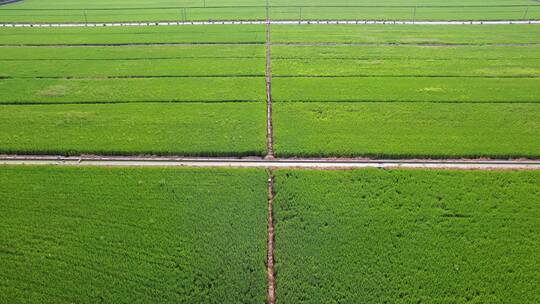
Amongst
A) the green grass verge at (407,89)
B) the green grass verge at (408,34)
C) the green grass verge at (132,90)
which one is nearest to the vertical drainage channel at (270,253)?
the green grass verge at (407,89)

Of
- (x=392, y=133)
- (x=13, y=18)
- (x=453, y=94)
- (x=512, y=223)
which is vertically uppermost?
(x=13, y=18)

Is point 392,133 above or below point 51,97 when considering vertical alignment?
below

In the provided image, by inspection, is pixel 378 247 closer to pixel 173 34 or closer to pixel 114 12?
pixel 173 34

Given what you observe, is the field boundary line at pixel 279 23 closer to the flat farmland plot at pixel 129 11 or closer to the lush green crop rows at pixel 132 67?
the flat farmland plot at pixel 129 11

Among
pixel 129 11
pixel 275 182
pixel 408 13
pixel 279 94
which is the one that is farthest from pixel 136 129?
pixel 408 13

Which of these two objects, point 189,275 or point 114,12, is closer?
point 189,275

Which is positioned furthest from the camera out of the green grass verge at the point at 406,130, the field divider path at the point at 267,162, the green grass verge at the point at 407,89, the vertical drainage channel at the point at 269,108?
the green grass verge at the point at 407,89

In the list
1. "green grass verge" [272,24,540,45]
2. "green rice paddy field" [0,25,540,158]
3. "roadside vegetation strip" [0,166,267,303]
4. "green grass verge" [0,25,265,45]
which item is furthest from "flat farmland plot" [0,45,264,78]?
"roadside vegetation strip" [0,166,267,303]

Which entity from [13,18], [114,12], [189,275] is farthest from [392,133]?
[13,18]
